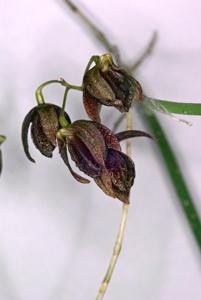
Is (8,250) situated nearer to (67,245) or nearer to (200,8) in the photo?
(67,245)

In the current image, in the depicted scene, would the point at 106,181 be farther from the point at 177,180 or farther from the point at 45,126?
the point at 177,180

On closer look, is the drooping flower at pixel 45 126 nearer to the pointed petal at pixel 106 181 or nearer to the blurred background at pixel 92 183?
the pointed petal at pixel 106 181

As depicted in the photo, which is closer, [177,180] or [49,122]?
[49,122]

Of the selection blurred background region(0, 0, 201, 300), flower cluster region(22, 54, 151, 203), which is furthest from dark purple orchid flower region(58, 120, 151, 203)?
blurred background region(0, 0, 201, 300)

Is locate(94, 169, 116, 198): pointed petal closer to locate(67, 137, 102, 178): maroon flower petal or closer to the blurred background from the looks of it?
locate(67, 137, 102, 178): maroon flower petal

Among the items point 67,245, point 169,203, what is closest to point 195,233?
point 169,203

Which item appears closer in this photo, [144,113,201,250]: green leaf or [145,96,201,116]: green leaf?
[145,96,201,116]: green leaf

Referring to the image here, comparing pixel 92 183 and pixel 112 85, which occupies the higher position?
pixel 112 85

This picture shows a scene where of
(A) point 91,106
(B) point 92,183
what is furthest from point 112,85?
(B) point 92,183
